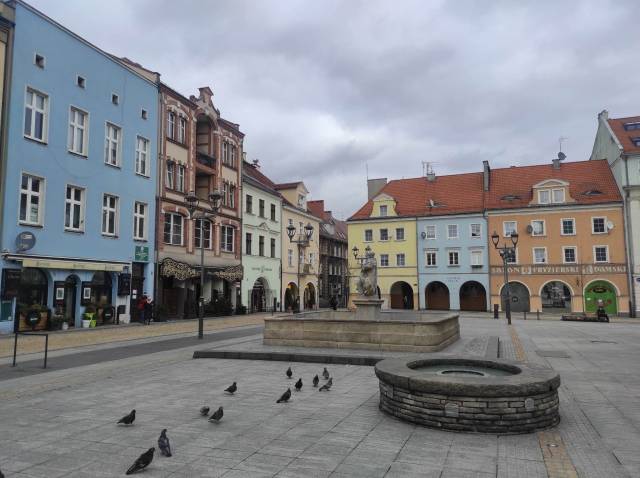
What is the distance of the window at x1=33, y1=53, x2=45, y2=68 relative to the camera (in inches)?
912

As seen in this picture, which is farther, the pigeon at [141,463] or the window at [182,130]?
the window at [182,130]

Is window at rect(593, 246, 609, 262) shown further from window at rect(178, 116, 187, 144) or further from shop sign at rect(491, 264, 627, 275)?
window at rect(178, 116, 187, 144)

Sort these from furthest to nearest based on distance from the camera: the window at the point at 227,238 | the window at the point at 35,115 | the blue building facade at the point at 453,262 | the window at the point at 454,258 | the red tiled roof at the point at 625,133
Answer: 1. the window at the point at 454,258
2. the blue building facade at the point at 453,262
3. the red tiled roof at the point at 625,133
4. the window at the point at 227,238
5. the window at the point at 35,115

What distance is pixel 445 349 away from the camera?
1456cm

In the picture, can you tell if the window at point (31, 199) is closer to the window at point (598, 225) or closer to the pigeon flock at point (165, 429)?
the pigeon flock at point (165, 429)

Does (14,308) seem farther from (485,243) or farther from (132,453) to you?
(485,243)

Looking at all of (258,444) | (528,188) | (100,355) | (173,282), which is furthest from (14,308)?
(528,188)

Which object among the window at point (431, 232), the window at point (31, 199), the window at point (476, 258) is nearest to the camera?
the window at point (31, 199)

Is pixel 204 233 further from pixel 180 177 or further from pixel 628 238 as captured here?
pixel 628 238

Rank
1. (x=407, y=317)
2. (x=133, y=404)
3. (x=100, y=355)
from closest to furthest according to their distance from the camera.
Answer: (x=133, y=404) < (x=100, y=355) < (x=407, y=317)

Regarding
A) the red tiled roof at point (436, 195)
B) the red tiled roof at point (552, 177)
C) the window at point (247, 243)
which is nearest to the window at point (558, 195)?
the red tiled roof at point (552, 177)

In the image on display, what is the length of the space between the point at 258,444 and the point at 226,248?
1326 inches

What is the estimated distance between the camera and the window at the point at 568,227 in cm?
4478

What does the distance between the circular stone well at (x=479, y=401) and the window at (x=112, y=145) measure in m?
25.2
